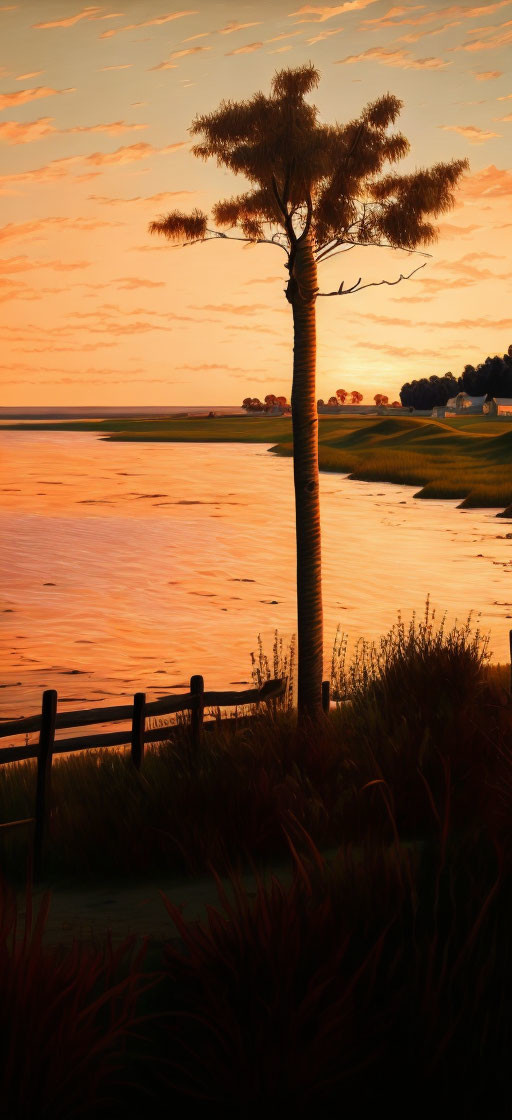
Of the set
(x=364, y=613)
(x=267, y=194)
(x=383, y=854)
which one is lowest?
(x=364, y=613)

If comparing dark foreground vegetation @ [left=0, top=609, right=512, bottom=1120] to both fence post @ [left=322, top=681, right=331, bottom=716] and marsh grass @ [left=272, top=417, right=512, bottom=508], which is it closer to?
fence post @ [left=322, top=681, right=331, bottom=716]

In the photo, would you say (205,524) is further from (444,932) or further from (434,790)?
(444,932)

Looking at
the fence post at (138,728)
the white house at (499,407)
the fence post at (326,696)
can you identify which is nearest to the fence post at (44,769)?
the fence post at (138,728)

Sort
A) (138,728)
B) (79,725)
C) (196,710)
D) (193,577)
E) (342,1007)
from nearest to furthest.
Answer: (342,1007)
(79,725)
(138,728)
(196,710)
(193,577)

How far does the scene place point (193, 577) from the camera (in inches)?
1193

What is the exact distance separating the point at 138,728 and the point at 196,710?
0.63 m

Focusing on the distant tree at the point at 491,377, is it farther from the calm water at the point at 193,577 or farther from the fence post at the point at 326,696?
the fence post at the point at 326,696

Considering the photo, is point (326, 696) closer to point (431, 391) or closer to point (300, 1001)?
point (300, 1001)

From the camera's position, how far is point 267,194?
12.0 metres

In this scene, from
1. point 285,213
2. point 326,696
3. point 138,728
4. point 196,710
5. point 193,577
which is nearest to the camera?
point 138,728

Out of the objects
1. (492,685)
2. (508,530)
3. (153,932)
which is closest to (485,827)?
(153,932)

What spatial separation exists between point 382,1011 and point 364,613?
19.1m

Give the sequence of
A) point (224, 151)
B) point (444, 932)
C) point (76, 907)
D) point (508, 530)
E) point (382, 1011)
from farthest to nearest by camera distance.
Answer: point (508, 530) → point (224, 151) → point (76, 907) → point (444, 932) → point (382, 1011)

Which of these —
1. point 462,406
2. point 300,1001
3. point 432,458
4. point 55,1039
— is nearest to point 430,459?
point 432,458
